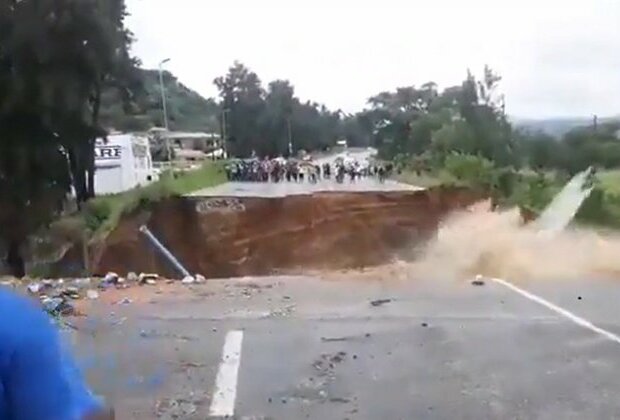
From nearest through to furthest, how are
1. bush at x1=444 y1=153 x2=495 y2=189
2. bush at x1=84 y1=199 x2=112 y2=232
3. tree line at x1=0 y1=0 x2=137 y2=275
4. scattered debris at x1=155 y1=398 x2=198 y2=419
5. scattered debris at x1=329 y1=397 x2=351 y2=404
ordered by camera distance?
scattered debris at x1=155 y1=398 x2=198 y2=419
scattered debris at x1=329 y1=397 x2=351 y2=404
tree line at x1=0 y1=0 x2=137 y2=275
bush at x1=84 y1=199 x2=112 y2=232
bush at x1=444 y1=153 x2=495 y2=189

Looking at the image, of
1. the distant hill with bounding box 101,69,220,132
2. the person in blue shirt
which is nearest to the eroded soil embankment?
the distant hill with bounding box 101,69,220,132

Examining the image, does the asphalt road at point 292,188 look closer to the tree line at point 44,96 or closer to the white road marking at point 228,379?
the tree line at point 44,96

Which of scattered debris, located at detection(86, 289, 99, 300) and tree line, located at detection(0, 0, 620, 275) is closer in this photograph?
scattered debris, located at detection(86, 289, 99, 300)

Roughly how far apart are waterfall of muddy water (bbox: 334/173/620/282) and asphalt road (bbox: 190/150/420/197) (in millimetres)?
17698

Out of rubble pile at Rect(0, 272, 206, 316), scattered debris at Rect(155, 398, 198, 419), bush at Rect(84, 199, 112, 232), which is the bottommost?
bush at Rect(84, 199, 112, 232)

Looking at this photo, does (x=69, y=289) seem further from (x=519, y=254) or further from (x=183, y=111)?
(x=183, y=111)

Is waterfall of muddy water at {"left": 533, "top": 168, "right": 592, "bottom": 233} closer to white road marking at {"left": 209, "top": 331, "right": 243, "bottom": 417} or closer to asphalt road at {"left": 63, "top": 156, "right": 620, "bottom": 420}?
asphalt road at {"left": 63, "top": 156, "right": 620, "bottom": 420}

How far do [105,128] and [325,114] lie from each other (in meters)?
63.7

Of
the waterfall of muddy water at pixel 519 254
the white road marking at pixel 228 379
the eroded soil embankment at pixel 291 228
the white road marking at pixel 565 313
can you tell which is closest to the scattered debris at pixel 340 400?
the white road marking at pixel 228 379

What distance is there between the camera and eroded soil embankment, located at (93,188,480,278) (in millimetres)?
40750

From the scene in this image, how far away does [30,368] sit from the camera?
5.44 ft

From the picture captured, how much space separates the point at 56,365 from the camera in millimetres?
1738

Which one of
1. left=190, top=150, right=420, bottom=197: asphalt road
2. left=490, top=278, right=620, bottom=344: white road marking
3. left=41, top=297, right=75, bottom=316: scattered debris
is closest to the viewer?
left=490, top=278, right=620, bottom=344: white road marking

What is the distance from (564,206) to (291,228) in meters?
15.8
